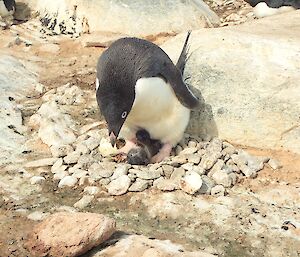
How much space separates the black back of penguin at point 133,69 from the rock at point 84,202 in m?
0.67

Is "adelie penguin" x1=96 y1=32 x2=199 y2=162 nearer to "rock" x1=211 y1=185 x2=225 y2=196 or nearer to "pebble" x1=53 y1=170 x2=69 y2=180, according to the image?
"pebble" x1=53 y1=170 x2=69 y2=180

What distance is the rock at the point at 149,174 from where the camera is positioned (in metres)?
4.14

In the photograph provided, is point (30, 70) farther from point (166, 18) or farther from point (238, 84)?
point (238, 84)

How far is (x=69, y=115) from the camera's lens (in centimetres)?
528

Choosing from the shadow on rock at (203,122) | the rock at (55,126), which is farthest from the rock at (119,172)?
the shadow on rock at (203,122)

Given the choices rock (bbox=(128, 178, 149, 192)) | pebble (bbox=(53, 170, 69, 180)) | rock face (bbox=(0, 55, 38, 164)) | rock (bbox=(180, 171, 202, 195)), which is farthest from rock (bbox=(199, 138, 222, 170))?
rock face (bbox=(0, 55, 38, 164))

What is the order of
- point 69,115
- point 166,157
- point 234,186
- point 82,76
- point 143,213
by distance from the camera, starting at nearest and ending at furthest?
point 143,213, point 234,186, point 166,157, point 69,115, point 82,76

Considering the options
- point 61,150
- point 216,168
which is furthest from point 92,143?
point 216,168

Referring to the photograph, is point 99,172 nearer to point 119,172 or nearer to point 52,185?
point 119,172

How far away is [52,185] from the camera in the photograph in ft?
13.7

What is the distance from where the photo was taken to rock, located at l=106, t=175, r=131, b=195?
405cm

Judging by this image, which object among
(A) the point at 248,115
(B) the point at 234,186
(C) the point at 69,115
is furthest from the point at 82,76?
(B) the point at 234,186

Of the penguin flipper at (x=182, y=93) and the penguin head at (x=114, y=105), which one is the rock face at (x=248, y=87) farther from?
the penguin head at (x=114, y=105)

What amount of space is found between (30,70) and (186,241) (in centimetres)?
346
